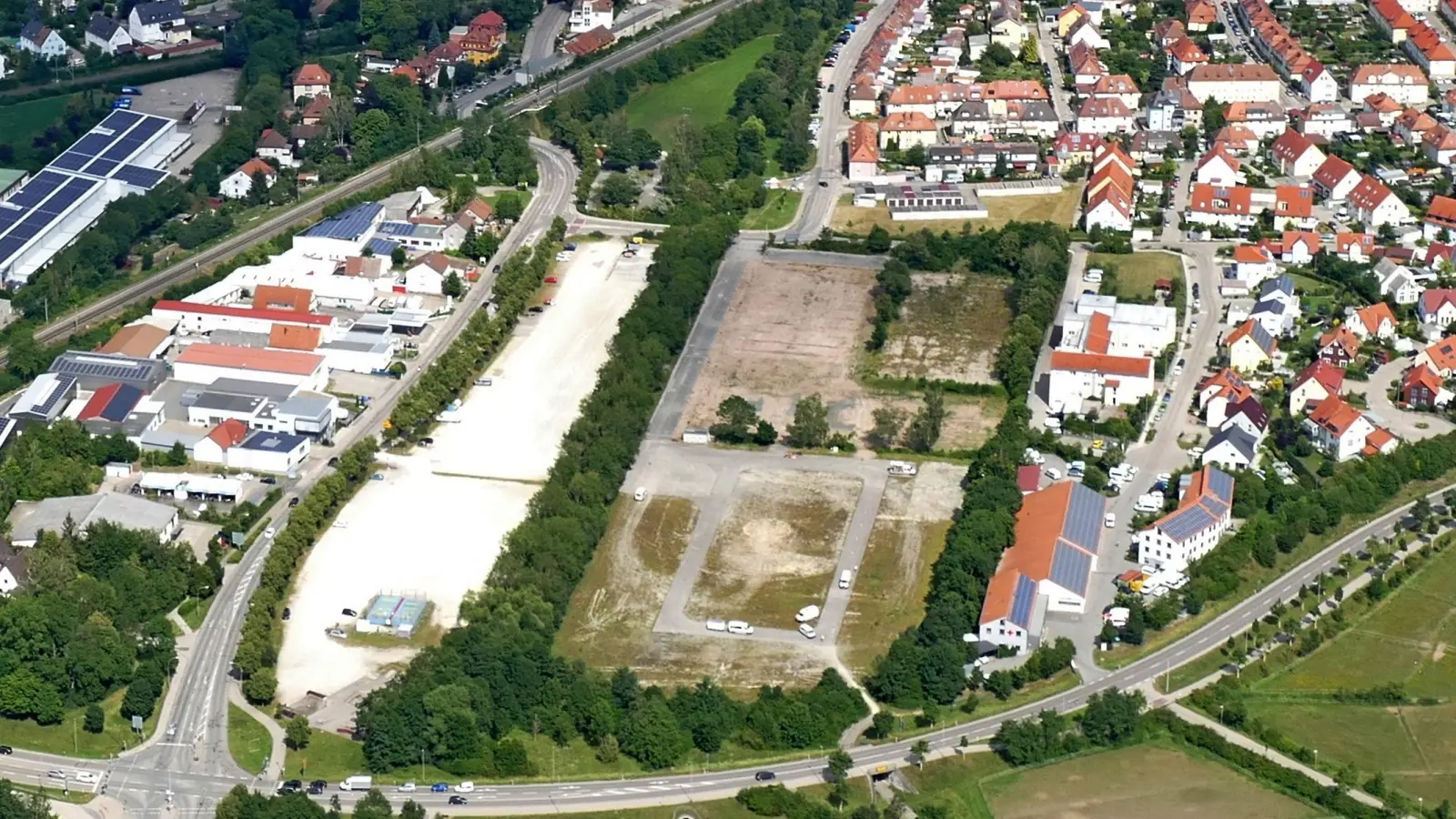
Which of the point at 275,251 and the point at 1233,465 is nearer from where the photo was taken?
the point at 1233,465

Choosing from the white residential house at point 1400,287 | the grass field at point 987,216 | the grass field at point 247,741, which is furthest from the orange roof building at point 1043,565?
the grass field at point 987,216

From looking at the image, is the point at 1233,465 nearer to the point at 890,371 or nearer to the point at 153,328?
the point at 890,371

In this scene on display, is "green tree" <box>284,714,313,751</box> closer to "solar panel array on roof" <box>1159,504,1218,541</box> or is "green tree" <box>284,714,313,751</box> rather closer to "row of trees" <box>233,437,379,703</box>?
"row of trees" <box>233,437,379,703</box>

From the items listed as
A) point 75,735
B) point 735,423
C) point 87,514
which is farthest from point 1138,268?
point 75,735

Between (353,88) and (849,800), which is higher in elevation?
(849,800)

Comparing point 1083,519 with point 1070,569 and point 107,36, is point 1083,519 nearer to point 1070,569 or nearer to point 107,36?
point 1070,569

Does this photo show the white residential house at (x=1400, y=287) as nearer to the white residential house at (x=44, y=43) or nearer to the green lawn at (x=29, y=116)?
the green lawn at (x=29, y=116)

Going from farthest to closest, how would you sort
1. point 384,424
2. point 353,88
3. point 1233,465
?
point 353,88 < point 384,424 < point 1233,465

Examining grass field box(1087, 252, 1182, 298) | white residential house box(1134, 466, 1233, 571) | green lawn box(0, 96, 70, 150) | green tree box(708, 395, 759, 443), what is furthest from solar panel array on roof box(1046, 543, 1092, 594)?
green lawn box(0, 96, 70, 150)

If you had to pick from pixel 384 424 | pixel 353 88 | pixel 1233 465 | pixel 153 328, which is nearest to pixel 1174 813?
pixel 1233 465
